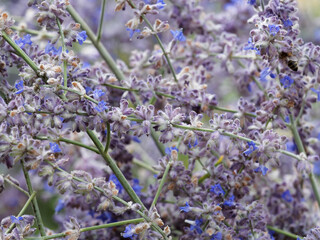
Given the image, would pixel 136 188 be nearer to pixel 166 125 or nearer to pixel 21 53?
pixel 166 125

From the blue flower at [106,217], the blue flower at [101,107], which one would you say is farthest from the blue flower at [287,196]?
the blue flower at [101,107]

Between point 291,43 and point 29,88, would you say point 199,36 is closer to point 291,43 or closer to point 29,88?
point 291,43

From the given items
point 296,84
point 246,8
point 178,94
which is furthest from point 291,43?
point 246,8

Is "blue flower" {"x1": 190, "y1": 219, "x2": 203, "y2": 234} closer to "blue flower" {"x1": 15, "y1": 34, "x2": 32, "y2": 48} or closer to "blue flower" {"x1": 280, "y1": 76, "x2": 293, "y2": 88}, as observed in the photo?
"blue flower" {"x1": 280, "y1": 76, "x2": 293, "y2": 88}

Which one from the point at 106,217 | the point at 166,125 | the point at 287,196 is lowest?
the point at 106,217

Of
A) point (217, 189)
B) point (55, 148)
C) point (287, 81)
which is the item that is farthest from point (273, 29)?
point (55, 148)

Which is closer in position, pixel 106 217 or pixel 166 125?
pixel 166 125

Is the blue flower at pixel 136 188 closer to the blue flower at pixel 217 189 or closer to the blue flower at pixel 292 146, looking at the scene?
the blue flower at pixel 217 189

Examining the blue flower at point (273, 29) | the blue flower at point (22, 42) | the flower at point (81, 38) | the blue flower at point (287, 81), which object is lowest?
the blue flower at point (22, 42)

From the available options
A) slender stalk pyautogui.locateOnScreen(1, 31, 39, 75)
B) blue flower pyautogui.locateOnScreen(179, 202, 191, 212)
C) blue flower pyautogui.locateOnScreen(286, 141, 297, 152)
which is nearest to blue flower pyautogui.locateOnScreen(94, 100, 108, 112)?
slender stalk pyautogui.locateOnScreen(1, 31, 39, 75)
